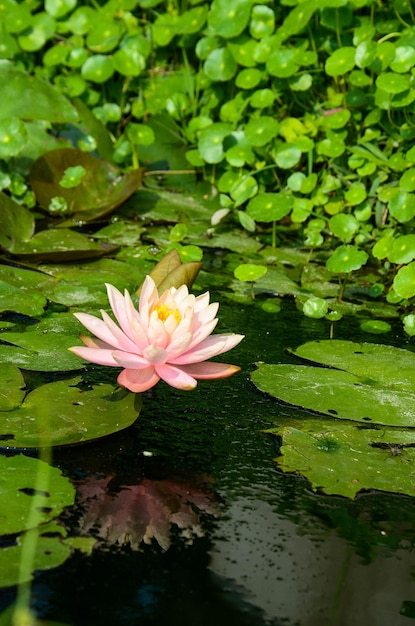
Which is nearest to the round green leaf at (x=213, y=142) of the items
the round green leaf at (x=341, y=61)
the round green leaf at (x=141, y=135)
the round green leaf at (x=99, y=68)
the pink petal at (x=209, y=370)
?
the round green leaf at (x=141, y=135)

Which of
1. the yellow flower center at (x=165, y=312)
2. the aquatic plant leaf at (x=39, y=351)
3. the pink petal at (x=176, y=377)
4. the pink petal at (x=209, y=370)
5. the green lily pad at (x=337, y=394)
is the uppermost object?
the yellow flower center at (x=165, y=312)

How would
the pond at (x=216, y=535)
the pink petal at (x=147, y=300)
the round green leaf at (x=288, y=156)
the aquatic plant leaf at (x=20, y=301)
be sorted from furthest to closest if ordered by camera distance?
the round green leaf at (x=288, y=156) < the aquatic plant leaf at (x=20, y=301) < the pink petal at (x=147, y=300) < the pond at (x=216, y=535)

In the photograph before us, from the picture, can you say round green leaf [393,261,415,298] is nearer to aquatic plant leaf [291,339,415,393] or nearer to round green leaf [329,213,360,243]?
aquatic plant leaf [291,339,415,393]

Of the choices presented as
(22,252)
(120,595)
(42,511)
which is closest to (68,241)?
(22,252)

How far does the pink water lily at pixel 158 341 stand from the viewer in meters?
1.89

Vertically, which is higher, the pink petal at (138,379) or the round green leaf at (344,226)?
the pink petal at (138,379)

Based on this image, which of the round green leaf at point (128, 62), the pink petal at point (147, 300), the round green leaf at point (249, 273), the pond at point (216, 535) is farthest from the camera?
the round green leaf at point (128, 62)

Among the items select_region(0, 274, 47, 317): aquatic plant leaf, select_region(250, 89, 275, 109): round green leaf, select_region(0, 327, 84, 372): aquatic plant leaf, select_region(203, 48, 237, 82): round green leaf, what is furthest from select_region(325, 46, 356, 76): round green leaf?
select_region(0, 327, 84, 372): aquatic plant leaf

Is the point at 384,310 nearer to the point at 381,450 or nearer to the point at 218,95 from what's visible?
the point at 381,450

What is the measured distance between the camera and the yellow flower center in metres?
1.95

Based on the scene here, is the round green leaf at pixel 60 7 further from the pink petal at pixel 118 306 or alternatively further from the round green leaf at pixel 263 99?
the pink petal at pixel 118 306

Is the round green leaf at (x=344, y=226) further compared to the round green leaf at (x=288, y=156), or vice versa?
the round green leaf at (x=288, y=156)

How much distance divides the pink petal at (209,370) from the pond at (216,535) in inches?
5.1

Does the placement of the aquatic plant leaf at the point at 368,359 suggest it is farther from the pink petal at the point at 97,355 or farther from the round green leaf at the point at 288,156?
the round green leaf at the point at 288,156
